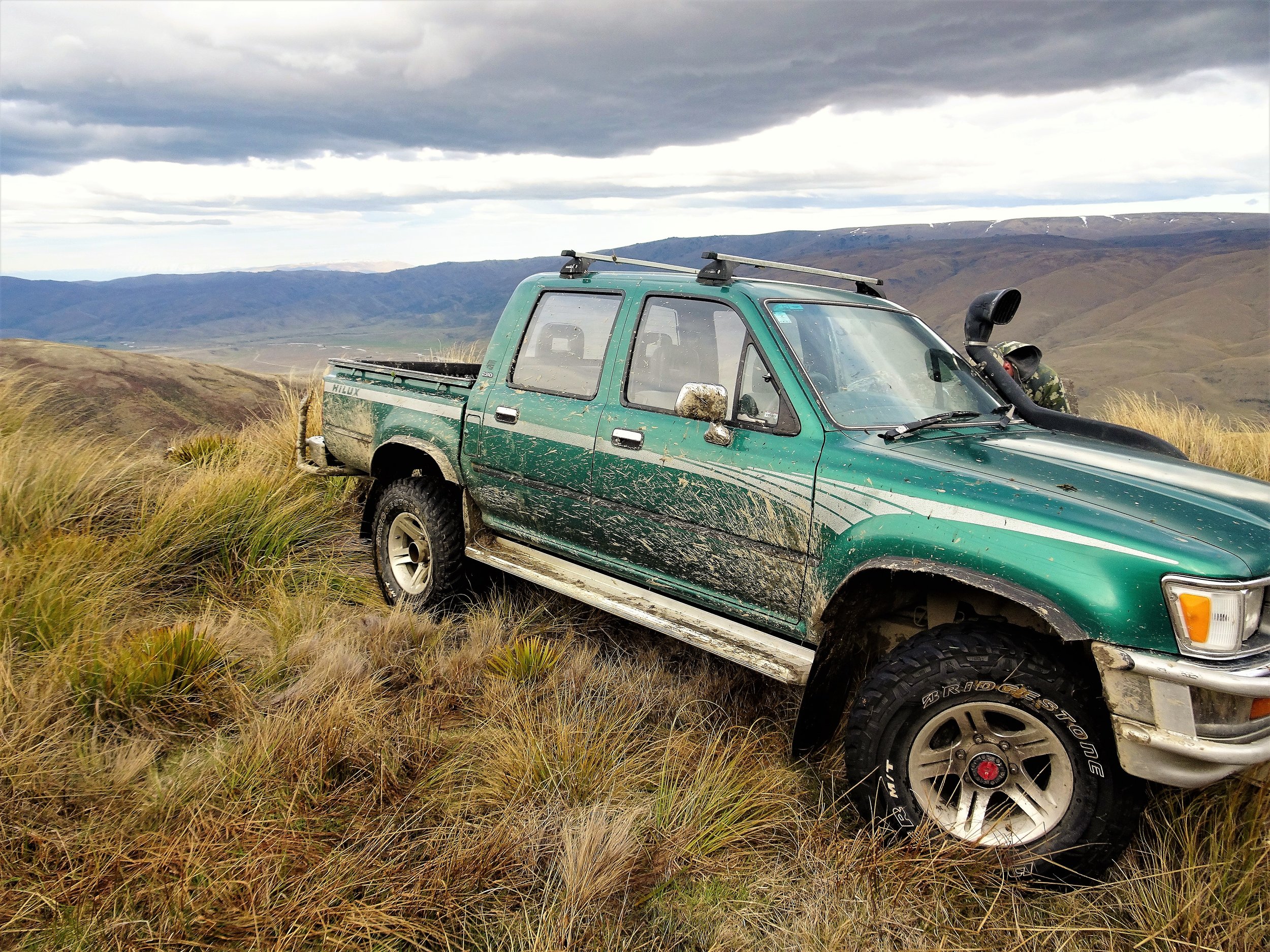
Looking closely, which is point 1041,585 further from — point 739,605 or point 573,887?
point 573,887

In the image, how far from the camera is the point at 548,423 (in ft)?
13.7

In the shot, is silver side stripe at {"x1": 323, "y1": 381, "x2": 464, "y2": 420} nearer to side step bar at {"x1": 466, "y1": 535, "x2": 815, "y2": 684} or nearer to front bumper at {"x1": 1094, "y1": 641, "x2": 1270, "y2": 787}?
side step bar at {"x1": 466, "y1": 535, "x2": 815, "y2": 684}

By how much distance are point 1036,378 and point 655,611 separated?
477cm

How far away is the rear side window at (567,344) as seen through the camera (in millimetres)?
4137

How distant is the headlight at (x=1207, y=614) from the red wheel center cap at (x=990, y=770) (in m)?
0.69

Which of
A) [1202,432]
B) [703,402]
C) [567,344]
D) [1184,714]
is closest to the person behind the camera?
[1184,714]

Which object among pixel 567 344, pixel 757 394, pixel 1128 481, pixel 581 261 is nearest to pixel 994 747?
pixel 1128 481

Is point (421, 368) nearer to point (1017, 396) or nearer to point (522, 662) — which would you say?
point (522, 662)

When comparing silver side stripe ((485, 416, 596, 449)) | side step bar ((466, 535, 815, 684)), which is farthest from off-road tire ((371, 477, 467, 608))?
silver side stripe ((485, 416, 596, 449))

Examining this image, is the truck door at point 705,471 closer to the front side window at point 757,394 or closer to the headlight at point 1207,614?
the front side window at point 757,394

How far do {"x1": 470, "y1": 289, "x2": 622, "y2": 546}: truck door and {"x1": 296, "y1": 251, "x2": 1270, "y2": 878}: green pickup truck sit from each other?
0.6 inches

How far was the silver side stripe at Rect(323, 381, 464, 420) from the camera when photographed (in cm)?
469

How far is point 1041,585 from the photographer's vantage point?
8.42ft

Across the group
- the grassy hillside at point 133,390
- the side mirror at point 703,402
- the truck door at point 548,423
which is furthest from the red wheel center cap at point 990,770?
the grassy hillside at point 133,390
